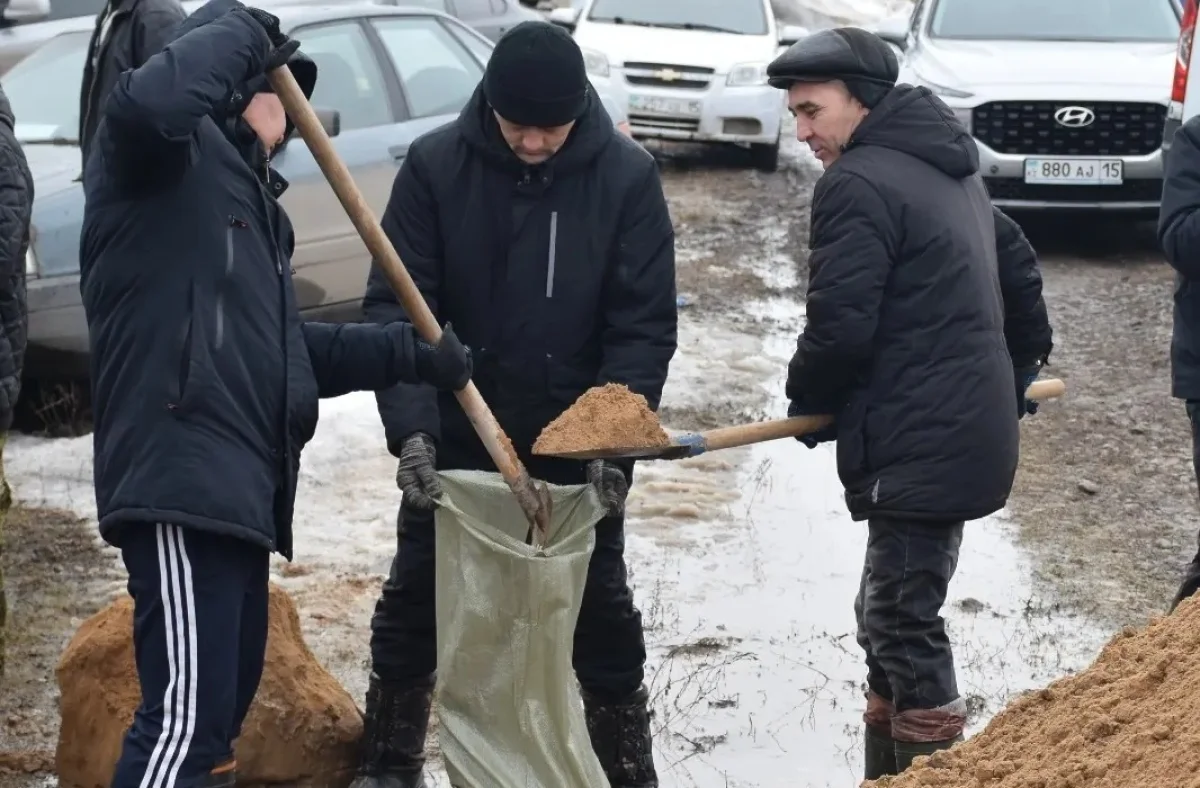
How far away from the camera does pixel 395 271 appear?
3447 mm

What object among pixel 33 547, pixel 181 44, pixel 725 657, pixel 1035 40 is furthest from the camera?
pixel 1035 40

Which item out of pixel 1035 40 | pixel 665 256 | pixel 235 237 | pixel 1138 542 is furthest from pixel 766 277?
pixel 235 237

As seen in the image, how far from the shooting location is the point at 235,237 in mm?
3213

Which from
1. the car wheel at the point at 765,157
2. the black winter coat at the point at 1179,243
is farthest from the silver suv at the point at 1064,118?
the black winter coat at the point at 1179,243

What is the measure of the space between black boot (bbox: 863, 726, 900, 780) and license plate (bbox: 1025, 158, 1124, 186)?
262 inches

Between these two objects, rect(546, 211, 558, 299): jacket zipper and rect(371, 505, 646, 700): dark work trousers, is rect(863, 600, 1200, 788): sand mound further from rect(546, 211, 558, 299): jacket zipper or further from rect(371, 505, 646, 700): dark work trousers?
rect(546, 211, 558, 299): jacket zipper

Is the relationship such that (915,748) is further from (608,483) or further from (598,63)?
(598,63)

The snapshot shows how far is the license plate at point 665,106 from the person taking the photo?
492 inches

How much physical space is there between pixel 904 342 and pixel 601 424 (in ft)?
2.28

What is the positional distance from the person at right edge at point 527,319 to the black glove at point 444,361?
268 mm

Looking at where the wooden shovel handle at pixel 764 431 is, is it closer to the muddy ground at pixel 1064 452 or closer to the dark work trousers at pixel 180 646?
the dark work trousers at pixel 180 646

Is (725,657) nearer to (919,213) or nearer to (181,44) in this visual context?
(919,213)

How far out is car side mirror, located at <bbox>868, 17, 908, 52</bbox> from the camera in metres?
11.0

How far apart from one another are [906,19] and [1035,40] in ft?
3.30
